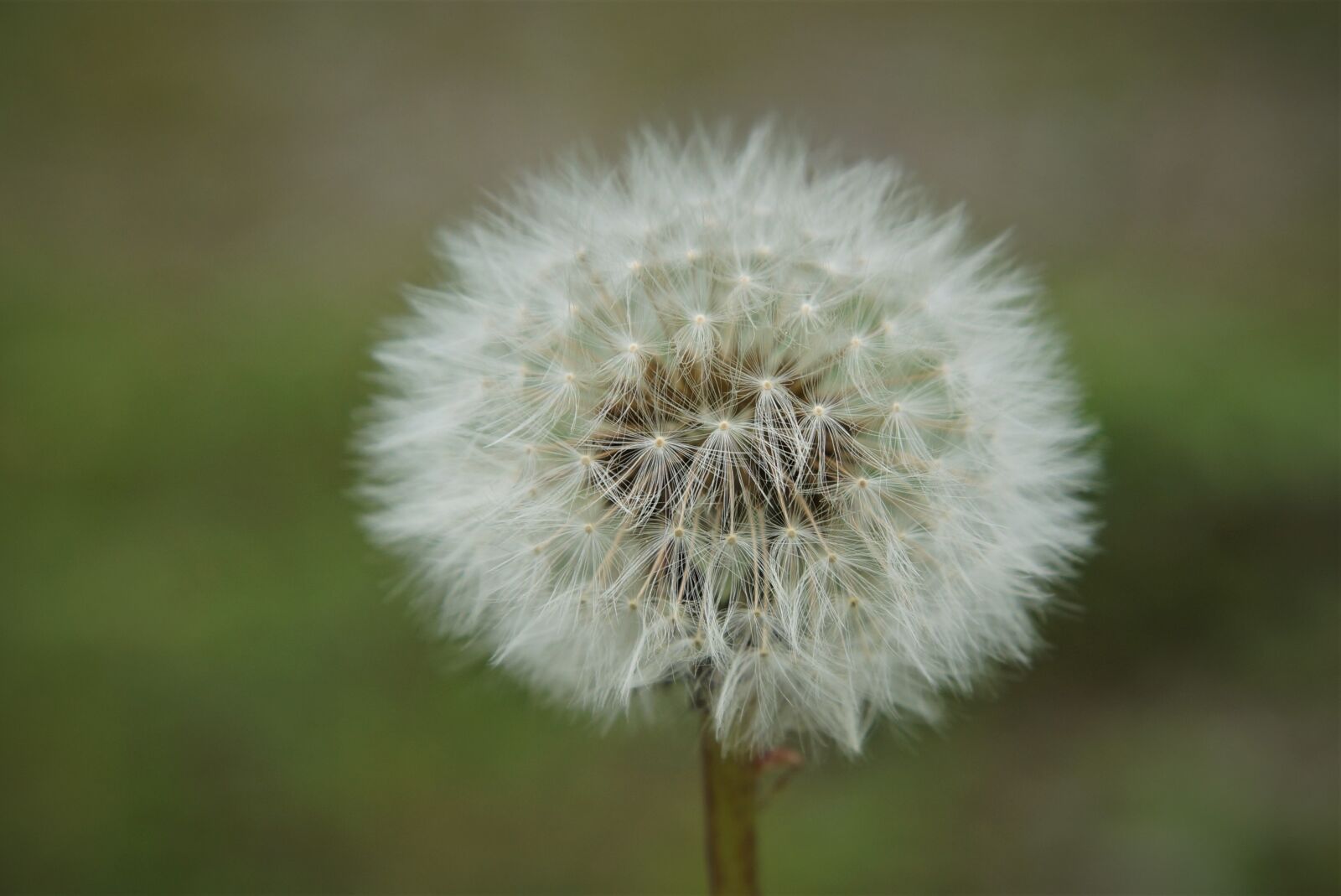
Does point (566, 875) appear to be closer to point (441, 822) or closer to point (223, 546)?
point (441, 822)

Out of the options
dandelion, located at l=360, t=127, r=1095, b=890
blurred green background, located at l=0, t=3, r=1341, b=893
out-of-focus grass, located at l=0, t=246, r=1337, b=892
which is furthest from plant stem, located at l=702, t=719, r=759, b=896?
out-of-focus grass, located at l=0, t=246, r=1337, b=892

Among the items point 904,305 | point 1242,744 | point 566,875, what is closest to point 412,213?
point 566,875

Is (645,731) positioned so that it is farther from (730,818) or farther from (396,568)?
(730,818)

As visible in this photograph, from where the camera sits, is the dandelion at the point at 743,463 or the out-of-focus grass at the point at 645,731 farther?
the out-of-focus grass at the point at 645,731

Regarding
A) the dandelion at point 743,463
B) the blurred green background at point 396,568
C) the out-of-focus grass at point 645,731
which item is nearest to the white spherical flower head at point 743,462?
the dandelion at point 743,463

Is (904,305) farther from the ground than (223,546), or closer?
closer

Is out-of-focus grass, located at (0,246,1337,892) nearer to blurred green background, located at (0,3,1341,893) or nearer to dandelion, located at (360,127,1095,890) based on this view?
blurred green background, located at (0,3,1341,893)

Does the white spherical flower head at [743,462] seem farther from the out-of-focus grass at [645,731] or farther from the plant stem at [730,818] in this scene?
the out-of-focus grass at [645,731]
